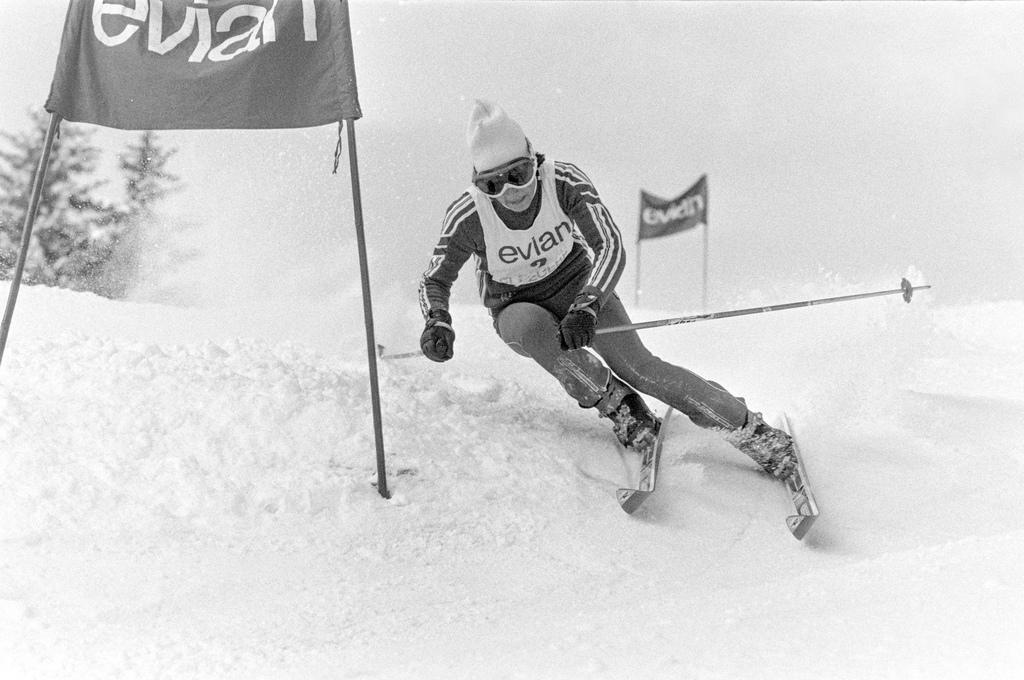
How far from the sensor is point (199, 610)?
93.8 inches

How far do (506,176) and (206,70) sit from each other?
1.32 metres

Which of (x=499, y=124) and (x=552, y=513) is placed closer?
(x=552, y=513)

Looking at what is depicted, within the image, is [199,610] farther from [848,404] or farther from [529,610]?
[848,404]

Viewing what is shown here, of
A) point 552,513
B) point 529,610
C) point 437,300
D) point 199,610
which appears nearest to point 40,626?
point 199,610

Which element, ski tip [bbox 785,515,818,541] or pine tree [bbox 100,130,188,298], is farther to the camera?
pine tree [bbox 100,130,188,298]

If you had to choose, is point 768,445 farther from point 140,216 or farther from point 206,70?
point 140,216

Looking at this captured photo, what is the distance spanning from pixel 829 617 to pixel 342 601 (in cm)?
142

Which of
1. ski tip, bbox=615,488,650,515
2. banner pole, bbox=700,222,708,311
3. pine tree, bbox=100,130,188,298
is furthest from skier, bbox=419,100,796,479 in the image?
banner pole, bbox=700,222,708,311

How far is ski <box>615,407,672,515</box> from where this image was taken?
3291 millimetres

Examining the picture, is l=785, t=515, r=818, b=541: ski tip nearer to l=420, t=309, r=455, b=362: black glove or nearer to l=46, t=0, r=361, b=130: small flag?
l=420, t=309, r=455, b=362: black glove

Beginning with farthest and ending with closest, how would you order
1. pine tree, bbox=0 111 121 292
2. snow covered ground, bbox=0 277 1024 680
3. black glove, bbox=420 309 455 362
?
pine tree, bbox=0 111 121 292, black glove, bbox=420 309 455 362, snow covered ground, bbox=0 277 1024 680

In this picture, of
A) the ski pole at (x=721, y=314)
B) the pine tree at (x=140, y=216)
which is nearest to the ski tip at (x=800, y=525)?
the ski pole at (x=721, y=314)

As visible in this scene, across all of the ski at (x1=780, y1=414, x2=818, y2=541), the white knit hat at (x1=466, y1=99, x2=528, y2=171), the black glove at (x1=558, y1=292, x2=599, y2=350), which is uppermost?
the white knit hat at (x1=466, y1=99, x2=528, y2=171)

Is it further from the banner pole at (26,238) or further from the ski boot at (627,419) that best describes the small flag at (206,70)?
the ski boot at (627,419)
